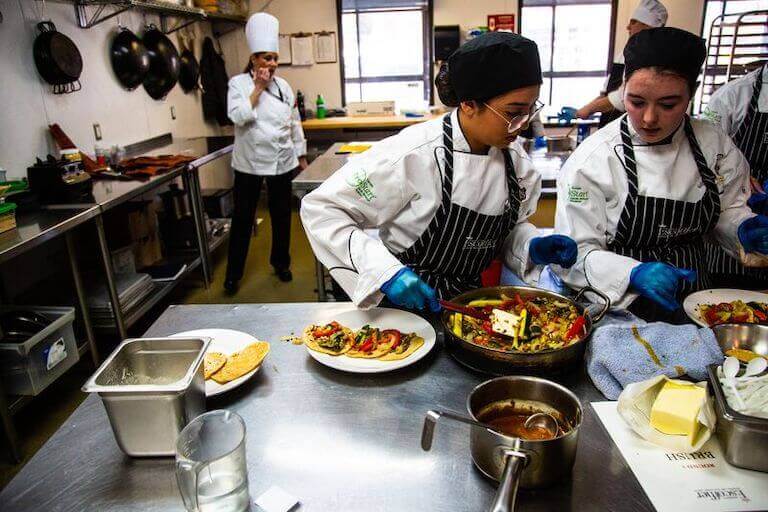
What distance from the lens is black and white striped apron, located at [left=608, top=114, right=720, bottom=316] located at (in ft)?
5.53

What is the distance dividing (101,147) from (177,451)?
11.8 feet

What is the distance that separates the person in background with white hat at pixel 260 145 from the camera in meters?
3.86

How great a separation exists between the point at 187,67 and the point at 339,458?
512 cm

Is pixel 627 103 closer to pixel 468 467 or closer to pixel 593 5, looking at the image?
pixel 468 467

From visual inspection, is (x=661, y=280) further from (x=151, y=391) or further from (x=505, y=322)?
(x=151, y=391)

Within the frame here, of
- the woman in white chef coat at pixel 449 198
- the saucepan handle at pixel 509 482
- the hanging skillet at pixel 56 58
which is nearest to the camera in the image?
the saucepan handle at pixel 509 482

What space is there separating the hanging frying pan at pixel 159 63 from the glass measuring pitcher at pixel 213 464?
435cm

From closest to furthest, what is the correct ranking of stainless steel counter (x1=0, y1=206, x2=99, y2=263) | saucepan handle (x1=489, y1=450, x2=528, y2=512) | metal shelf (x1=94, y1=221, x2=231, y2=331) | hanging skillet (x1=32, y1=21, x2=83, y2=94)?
saucepan handle (x1=489, y1=450, x2=528, y2=512), stainless steel counter (x1=0, y1=206, x2=99, y2=263), metal shelf (x1=94, y1=221, x2=231, y2=331), hanging skillet (x1=32, y1=21, x2=83, y2=94)

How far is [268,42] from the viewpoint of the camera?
3.77 meters

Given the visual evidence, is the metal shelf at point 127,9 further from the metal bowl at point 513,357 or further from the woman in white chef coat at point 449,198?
the metal bowl at point 513,357

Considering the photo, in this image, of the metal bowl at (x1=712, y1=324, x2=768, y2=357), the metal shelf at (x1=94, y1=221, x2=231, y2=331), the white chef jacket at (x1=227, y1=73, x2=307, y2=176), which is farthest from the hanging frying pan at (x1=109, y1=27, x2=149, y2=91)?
the metal bowl at (x1=712, y1=324, x2=768, y2=357)

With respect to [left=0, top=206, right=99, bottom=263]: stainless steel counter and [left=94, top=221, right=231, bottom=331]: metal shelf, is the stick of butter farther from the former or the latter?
[left=94, top=221, right=231, bottom=331]: metal shelf

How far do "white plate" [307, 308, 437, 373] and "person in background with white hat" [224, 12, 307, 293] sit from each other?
9.07 ft

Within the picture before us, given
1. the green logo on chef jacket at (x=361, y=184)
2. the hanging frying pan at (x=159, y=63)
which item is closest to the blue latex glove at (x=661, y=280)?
the green logo on chef jacket at (x=361, y=184)
